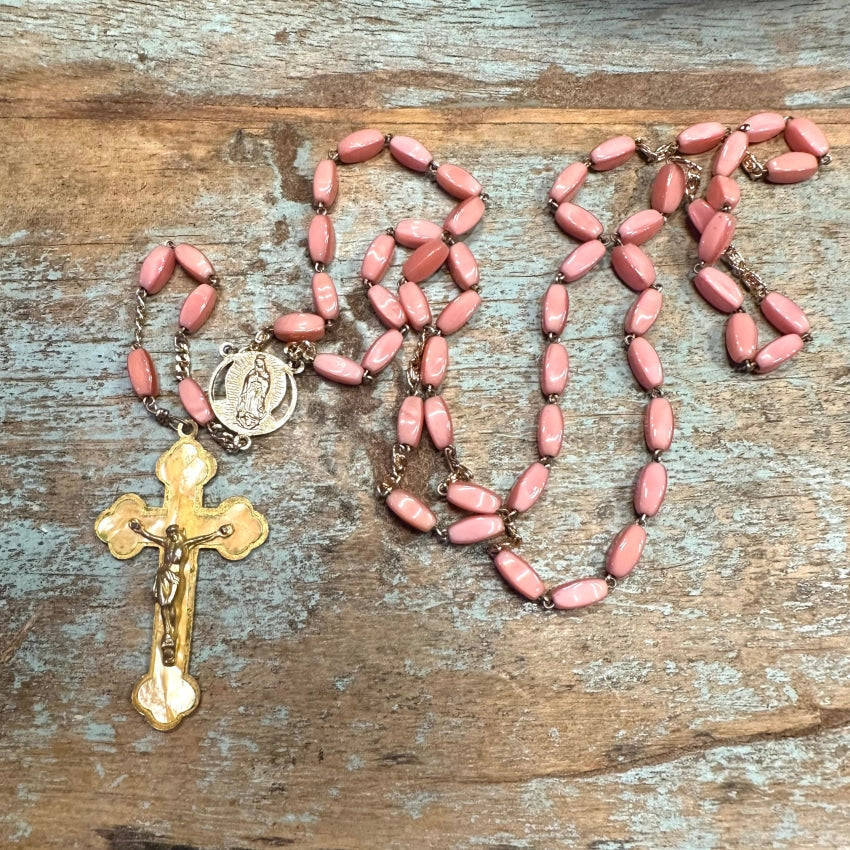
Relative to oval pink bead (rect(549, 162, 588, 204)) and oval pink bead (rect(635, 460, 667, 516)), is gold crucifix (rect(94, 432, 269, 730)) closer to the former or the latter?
oval pink bead (rect(635, 460, 667, 516))

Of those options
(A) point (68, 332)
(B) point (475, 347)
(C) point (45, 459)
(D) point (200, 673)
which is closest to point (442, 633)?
(D) point (200, 673)

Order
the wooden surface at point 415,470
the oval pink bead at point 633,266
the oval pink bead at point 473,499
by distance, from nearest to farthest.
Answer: the wooden surface at point 415,470 < the oval pink bead at point 473,499 < the oval pink bead at point 633,266

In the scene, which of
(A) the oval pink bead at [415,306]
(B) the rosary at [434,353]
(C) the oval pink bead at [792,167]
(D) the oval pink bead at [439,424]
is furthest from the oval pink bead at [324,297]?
(C) the oval pink bead at [792,167]

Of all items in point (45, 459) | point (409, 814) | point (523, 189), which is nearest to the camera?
point (409, 814)

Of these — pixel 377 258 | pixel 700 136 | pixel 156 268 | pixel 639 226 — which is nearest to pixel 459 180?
pixel 377 258

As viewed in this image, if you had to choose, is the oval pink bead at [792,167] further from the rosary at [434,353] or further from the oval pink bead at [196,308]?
the oval pink bead at [196,308]

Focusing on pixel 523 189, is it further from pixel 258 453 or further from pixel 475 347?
pixel 258 453

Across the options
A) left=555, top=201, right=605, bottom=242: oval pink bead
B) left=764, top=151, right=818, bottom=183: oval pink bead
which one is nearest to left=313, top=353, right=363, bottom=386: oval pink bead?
left=555, top=201, right=605, bottom=242: oval pink bead
